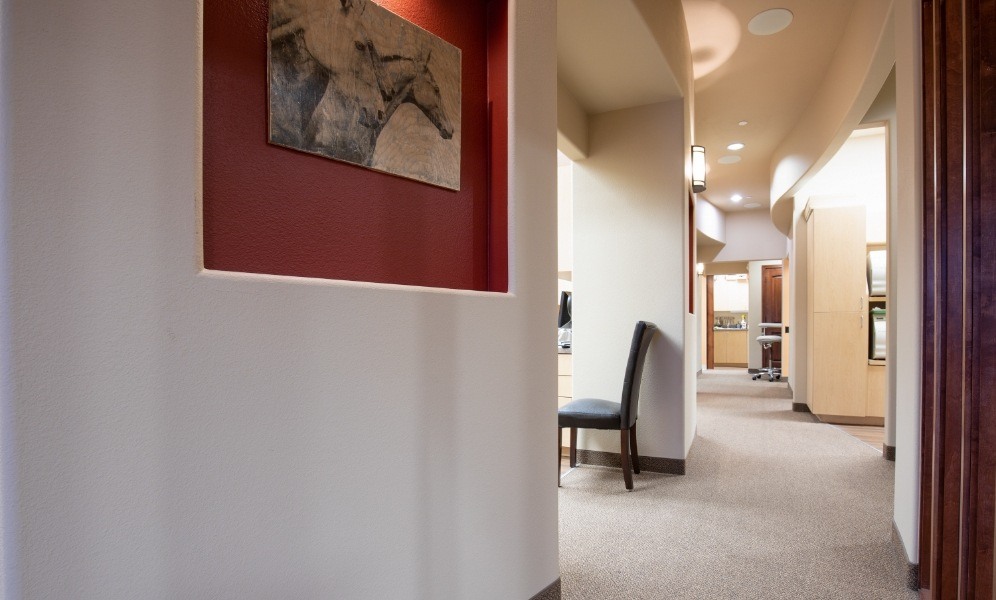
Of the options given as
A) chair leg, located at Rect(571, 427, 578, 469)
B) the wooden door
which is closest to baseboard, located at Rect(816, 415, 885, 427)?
chair leg, located at Rect(571, 427, 578, 469)

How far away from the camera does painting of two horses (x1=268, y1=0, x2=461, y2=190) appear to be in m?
1.14

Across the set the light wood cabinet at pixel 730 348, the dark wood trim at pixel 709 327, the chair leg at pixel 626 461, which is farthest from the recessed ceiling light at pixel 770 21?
the light wood cabinet at pixel 730 348

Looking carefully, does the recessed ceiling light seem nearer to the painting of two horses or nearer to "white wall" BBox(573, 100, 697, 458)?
"white wall" BBox(573, 100, 697, 458)

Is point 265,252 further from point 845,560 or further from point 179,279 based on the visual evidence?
point 845,560

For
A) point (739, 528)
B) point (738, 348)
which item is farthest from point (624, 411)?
point (738, 348)

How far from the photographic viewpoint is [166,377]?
2.81 ft

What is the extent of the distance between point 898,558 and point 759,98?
407 cm

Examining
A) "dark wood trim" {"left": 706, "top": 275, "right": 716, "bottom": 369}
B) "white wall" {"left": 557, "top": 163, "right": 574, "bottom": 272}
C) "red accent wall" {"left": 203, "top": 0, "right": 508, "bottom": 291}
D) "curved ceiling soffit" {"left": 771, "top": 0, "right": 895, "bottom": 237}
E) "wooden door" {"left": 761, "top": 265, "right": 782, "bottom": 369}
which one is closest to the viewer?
"red accent wall" {"left": 203, "top": 0, "right": 508, "bottom": 291}

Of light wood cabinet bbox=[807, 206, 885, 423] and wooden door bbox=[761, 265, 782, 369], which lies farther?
wooden door bbox=[761, 265, 782, 369]

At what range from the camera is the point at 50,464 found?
74cm

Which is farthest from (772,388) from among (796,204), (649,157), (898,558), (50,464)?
(50,464)

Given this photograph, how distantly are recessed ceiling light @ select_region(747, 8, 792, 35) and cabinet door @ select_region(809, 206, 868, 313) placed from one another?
225 centimetres

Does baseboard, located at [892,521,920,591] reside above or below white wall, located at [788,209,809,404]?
below

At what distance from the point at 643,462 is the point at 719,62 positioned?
3.04 meters
